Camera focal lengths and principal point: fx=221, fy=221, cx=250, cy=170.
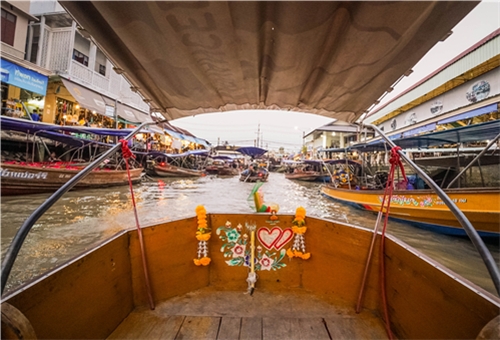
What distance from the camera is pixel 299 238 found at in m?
2.35

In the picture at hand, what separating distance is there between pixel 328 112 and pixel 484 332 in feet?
6.90

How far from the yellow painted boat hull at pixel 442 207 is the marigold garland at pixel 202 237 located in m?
5.85

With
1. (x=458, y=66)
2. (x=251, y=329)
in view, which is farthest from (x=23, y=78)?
(x=458, y=66)

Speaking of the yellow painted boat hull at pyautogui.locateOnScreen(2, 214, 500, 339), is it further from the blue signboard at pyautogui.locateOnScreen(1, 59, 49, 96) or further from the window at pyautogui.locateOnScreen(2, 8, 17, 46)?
the window at pyautogui.locateOnScreen(2, 8, 17, 46)

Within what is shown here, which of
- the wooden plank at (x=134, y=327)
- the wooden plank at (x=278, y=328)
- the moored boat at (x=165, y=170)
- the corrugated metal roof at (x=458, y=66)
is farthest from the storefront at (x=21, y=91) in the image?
the corrugated metal roof at (x=458, y=66)

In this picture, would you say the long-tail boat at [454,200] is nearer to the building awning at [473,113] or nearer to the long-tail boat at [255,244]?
the building awning at [473,113]

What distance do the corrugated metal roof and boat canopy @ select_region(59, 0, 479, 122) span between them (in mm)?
4778

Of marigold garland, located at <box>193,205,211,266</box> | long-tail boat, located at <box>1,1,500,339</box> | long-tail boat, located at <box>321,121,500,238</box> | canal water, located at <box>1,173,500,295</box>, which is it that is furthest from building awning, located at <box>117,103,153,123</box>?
marigold garland, located at <box>193,205,211,266</box>

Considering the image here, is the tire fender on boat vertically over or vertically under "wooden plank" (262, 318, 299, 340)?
over

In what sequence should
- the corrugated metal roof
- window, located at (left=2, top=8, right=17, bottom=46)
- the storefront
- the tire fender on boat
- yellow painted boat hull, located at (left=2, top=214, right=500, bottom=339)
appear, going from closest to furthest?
the tire fender on boat → yellow painted boat hull, located at (left=2, top=214, right=500, bottom=339) → the corrugated metal roof → the storefront → window, located at (left=2, top=8, right=17, bottom=46)

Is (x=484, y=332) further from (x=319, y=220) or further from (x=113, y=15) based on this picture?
(x=113, y=15)

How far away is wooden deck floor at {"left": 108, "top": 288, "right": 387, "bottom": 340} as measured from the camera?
5.58 feet

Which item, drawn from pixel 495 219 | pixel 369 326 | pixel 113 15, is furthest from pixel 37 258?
pixel 495 219

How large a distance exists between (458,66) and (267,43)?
13.1 meters
